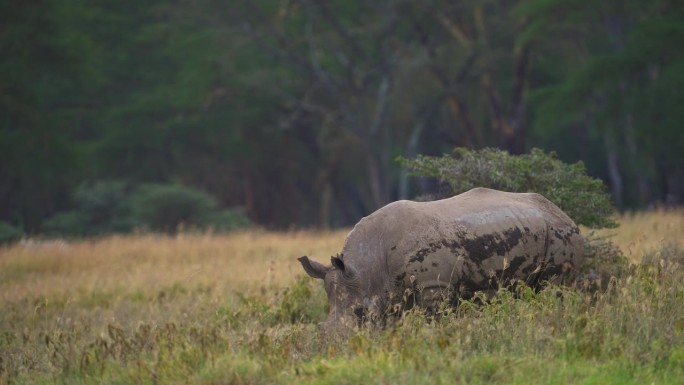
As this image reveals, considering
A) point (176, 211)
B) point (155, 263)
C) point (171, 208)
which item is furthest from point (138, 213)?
point (155, 263)

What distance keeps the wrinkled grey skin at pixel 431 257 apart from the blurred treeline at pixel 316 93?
16.2 meters

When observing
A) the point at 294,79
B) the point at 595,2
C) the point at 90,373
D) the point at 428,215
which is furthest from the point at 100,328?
the point at 294,79

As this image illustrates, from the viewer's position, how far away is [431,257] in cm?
903

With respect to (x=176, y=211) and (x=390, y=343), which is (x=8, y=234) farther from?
(x=390, y=343)

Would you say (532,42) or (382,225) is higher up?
(532,42)

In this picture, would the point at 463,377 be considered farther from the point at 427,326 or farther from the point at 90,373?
the point at 90,373

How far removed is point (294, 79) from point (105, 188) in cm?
739

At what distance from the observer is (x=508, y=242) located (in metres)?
9.31

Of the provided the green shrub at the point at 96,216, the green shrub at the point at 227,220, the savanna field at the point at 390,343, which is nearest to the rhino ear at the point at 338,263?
the savanna field at the point at 390,343

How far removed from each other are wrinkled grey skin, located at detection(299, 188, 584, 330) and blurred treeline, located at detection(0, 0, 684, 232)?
53.2 feet

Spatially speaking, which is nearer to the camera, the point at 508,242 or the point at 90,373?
the point at 90,373

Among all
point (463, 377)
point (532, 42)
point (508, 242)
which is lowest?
point (463, 377)

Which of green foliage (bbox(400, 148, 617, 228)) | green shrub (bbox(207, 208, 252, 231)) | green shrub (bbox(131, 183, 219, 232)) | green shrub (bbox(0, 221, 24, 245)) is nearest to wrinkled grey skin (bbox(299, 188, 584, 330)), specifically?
green foliage (bbox(400, 148, 617, 228))

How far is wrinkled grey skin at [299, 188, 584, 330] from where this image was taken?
29.7 feet
